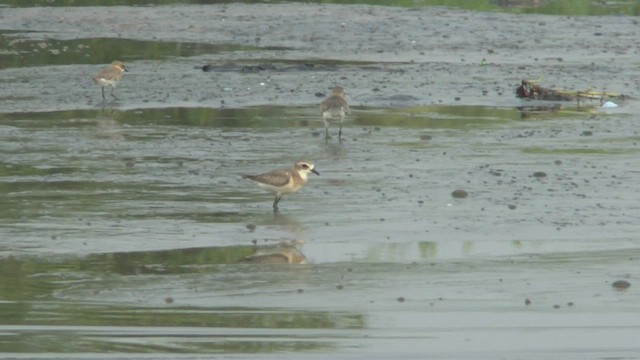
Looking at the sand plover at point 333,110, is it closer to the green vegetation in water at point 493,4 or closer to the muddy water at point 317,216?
the muddy water at point 317,216

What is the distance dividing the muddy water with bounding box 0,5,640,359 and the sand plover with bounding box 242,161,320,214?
9.2 inches

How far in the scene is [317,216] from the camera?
48.0 ft

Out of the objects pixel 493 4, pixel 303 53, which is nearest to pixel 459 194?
pixel 303 53

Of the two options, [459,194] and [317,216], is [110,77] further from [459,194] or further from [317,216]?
[317,216]

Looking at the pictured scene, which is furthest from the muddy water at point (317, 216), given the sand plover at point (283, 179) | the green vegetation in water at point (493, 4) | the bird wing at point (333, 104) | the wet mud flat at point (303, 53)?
the green vegetation in water at point (493, 4)

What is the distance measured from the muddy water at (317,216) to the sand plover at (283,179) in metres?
0.23

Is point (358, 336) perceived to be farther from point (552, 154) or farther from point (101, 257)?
point (552, 154)

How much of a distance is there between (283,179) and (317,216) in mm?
495

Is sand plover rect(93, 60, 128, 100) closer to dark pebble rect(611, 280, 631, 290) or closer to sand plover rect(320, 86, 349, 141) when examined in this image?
sand plover rect(320, 86, 349, 141)

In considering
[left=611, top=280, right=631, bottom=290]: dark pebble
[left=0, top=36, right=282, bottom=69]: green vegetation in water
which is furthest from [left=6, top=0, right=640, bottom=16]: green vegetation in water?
[left=611, top=280, right=631, bottom=290]: dark pebble

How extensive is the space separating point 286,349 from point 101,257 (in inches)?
125

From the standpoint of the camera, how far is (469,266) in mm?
12578

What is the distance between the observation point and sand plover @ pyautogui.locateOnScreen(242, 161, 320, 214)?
14.9 meters

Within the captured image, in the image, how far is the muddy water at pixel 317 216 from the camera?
420 inches
